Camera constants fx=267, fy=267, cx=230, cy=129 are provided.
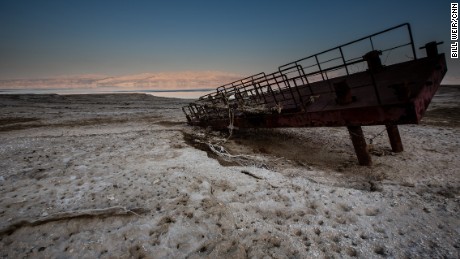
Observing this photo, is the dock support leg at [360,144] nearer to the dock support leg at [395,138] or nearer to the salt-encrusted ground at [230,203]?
the salt-encrusted ground at [230,203]

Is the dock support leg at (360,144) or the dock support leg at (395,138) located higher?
the dock support leg at (360,144)

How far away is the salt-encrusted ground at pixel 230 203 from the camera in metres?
3.16

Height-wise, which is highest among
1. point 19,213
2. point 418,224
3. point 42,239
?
point 19,213

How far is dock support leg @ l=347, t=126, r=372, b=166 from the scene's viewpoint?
5.29 meters

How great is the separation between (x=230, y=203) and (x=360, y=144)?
312 cm

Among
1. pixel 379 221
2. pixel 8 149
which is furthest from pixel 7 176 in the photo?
pixel 379 221

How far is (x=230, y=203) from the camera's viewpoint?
4117mm

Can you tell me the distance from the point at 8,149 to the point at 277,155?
24.4ft

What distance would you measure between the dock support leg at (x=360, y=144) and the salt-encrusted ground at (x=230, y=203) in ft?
0.58

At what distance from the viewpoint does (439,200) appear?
13.3 ft

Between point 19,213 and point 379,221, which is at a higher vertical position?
point 19,213

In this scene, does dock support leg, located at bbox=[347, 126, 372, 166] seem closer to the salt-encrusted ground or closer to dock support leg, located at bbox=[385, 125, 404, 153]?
the salt-encrusted ground

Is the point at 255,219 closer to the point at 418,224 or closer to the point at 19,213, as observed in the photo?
the point at 418,224

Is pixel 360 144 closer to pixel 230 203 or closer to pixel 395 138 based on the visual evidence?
pixel 395 138
